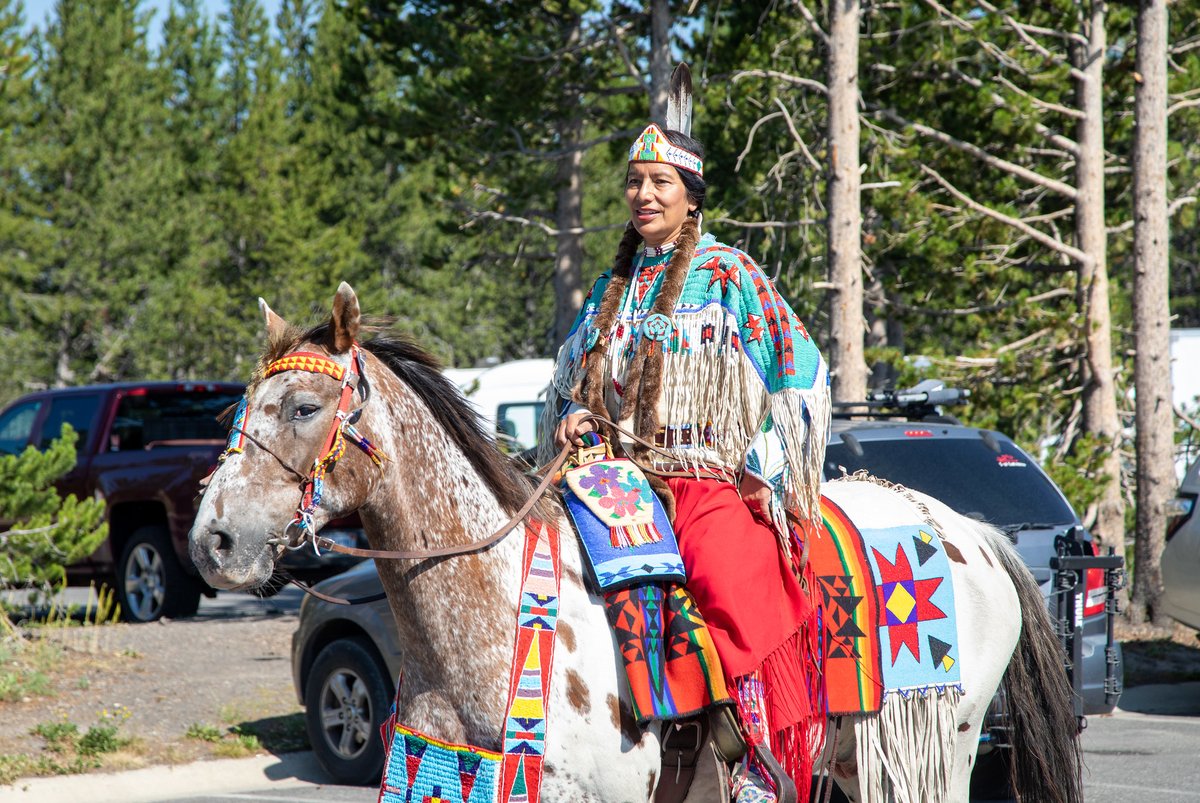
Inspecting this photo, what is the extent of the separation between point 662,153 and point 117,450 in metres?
10.3

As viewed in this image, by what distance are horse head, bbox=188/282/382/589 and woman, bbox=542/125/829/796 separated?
74 cm

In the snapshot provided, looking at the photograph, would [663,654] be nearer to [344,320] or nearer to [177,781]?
[344,320]

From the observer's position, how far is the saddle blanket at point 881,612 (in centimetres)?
422

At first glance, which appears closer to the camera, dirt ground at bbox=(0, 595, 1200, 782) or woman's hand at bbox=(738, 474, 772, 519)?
woman's hand at bbox=(738, 474, 772, 519)

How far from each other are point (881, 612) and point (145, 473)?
9870 mm

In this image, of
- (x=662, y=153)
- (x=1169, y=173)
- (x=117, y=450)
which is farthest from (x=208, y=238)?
(x=662, y=153)

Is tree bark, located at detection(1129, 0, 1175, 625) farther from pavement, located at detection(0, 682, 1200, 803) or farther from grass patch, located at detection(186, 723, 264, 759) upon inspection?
grass patch, located at detection(186, 723, 264, 759)

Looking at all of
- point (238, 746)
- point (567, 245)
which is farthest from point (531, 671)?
point (567, 245)

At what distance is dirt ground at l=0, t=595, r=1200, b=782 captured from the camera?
7922mm

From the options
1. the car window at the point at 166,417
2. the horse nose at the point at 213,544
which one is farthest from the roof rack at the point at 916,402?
the car window at the point at 166,417

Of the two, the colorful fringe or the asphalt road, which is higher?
the colorful fringe

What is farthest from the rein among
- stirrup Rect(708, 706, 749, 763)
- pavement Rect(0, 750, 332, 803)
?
pavement Rect(0, 750, 332, 803)

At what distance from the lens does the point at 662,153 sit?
4.04 meters

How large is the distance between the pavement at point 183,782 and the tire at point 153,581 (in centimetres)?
502
